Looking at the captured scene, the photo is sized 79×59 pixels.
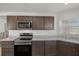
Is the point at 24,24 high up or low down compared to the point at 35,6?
down

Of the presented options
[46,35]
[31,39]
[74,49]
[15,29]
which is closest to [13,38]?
[15,29]

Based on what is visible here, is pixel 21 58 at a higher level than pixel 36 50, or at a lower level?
higher

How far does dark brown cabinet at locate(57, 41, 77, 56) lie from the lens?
2279 millimetres

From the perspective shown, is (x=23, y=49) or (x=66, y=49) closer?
(x=66, y=49)

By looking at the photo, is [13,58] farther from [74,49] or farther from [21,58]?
[74,49]

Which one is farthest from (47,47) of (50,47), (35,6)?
(35,6)

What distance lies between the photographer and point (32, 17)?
2648 millimetres

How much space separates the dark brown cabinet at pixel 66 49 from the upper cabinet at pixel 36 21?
0.41 m

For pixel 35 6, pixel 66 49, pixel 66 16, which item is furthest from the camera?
pixel 66 16

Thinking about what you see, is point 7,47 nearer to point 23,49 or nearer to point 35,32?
point 23,49

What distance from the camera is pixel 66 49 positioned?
97.4 inches

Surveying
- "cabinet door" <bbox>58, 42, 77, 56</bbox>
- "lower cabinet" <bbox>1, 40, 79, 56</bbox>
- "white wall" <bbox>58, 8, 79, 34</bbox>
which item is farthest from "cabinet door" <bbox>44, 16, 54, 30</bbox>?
"cabinet door" <bbox>58, 42, 77, 56</bbox>

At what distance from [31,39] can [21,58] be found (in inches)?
73.0

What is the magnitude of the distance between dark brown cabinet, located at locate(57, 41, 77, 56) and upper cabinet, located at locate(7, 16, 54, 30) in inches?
16.2
